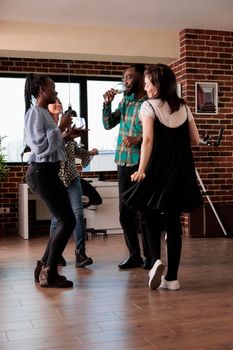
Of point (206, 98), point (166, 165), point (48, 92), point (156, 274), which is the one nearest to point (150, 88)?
point (166, 165)

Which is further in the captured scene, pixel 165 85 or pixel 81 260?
pixel 81 260

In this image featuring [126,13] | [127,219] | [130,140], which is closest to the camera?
[130,140]

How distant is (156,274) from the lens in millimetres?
3299

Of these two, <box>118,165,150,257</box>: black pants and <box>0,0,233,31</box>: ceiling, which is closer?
<box>118,165,150,257</box>: black pants

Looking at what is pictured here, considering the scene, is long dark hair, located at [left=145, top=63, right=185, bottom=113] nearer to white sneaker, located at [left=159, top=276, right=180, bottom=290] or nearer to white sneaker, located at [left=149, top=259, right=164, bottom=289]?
white sneaker, located at [left=149, top=259, right=164, bottom=289]

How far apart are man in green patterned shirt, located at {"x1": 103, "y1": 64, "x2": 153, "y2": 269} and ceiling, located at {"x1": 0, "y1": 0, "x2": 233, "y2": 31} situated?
170 cm

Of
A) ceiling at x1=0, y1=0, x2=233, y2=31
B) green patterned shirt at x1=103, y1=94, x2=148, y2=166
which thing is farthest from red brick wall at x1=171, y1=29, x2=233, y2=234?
green patterned shirt at x1=103, y1=94, x2=148, y2=166

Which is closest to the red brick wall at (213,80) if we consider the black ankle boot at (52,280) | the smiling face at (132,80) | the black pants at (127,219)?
the black pants at (127,219)

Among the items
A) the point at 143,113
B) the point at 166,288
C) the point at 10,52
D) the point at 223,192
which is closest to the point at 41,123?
the point at 143,113

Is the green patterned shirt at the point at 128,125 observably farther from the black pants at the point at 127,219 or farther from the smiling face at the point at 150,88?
the smiling face at the point at 150,88

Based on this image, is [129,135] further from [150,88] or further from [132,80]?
[150,88]

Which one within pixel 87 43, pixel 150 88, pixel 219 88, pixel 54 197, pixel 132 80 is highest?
pixel 87 43

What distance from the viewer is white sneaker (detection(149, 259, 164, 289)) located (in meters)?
3.26

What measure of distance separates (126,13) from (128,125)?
7.23 ft
